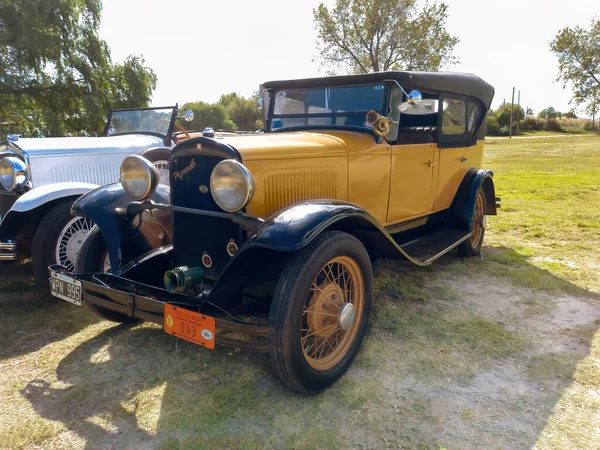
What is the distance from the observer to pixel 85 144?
5215 mm

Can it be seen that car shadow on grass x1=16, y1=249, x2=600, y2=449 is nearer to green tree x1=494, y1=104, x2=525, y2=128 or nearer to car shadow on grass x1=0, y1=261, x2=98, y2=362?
car shadow on grass x1=0, y1=261, x2=98, y2=362

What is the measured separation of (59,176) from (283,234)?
363 cm

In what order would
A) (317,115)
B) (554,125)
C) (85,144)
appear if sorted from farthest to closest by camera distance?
(554,125), (85,144), (317,115)

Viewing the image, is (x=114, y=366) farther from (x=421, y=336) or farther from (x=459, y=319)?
(x=459, y=319)

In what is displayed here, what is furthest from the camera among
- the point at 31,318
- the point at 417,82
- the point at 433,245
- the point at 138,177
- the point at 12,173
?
the point at 12,173

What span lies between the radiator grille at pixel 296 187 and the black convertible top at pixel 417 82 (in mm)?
999

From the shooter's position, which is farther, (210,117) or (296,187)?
(210,117)

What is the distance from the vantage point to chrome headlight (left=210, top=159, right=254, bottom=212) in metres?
2.43

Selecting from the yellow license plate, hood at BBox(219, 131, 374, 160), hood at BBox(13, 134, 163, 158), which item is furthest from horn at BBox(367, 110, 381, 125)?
hood at BBox(13, 134, 163, 158)

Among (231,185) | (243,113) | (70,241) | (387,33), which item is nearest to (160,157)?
(70,241)

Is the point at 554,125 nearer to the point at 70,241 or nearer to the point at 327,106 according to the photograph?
the point at 327,106

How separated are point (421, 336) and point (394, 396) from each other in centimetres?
79

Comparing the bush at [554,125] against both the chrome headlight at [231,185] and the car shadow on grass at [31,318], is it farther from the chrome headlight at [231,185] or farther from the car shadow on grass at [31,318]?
the chrome headlight at [231,185]

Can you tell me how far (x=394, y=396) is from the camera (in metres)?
2.50
